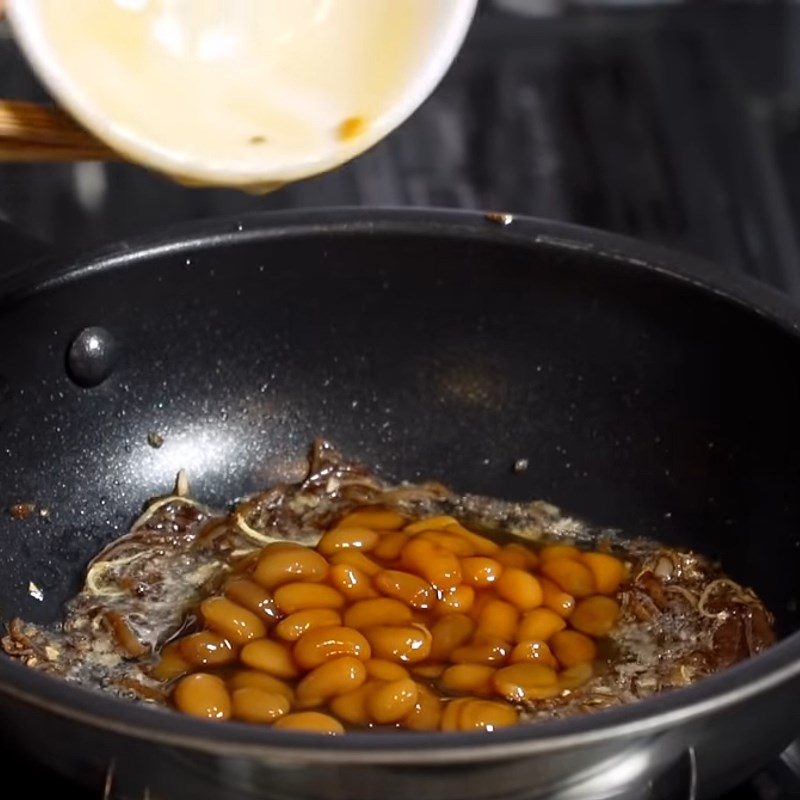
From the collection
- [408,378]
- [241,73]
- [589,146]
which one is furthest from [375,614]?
[589,146]

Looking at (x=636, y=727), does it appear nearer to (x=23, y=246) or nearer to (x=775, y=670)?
(x=775, y=670)

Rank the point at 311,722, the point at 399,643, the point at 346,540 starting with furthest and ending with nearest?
the point at 346,540 → the point at 399,643 → the point at 311,722

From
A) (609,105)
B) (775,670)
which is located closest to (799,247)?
(609,105)

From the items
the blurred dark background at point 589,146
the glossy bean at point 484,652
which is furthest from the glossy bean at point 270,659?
the blurred dark background at point 589,146

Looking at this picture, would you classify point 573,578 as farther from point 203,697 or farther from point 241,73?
point 241,73

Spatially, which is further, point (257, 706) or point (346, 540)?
point (346, 540)

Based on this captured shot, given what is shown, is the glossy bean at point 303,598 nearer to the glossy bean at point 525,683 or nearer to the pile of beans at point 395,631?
the pile of beans at point 395,631

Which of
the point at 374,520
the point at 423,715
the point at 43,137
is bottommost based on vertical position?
the point at 423,715
